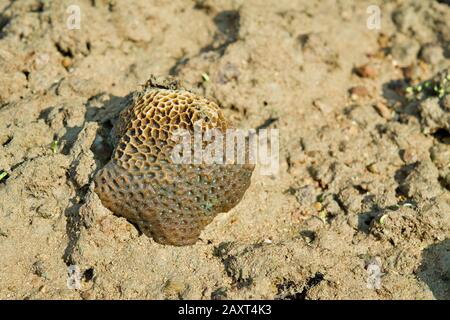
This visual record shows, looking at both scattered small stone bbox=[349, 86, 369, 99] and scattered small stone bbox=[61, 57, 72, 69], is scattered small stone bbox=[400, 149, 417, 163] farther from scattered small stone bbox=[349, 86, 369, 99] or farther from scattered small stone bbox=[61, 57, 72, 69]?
scattered small stone bbox=[61, 57, 72, 69]

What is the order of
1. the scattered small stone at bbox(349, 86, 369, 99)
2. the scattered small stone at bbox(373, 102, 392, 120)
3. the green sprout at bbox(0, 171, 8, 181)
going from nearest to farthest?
the green sprout at bbox(0, 171, 8, 181)
the scattered small stone at bbox(373, 102, 392, 120)
the scattered small stone at bbox(349, 86, 369, 99)

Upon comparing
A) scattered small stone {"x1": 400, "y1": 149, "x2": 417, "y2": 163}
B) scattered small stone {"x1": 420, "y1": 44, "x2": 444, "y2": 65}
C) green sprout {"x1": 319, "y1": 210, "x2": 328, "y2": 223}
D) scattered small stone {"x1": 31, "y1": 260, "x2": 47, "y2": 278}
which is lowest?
scattered small stone {"x1": 31, "y1": 260, "x2": 47, "y2": 278}

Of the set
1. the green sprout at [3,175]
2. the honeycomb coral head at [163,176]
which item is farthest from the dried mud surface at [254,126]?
the honeycomb coral head at [163,176]

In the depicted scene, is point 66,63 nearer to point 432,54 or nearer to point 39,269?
point 39,269

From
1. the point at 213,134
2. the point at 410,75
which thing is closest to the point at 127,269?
the point at 213,134

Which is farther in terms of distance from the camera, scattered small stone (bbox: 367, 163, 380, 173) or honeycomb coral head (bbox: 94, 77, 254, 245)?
scattered small stone (bbox: 367, 163, 380, 173)

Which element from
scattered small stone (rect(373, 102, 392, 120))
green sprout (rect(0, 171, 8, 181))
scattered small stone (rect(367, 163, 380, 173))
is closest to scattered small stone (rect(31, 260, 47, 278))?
green sprout (rect(0, 171, 8, 181))
